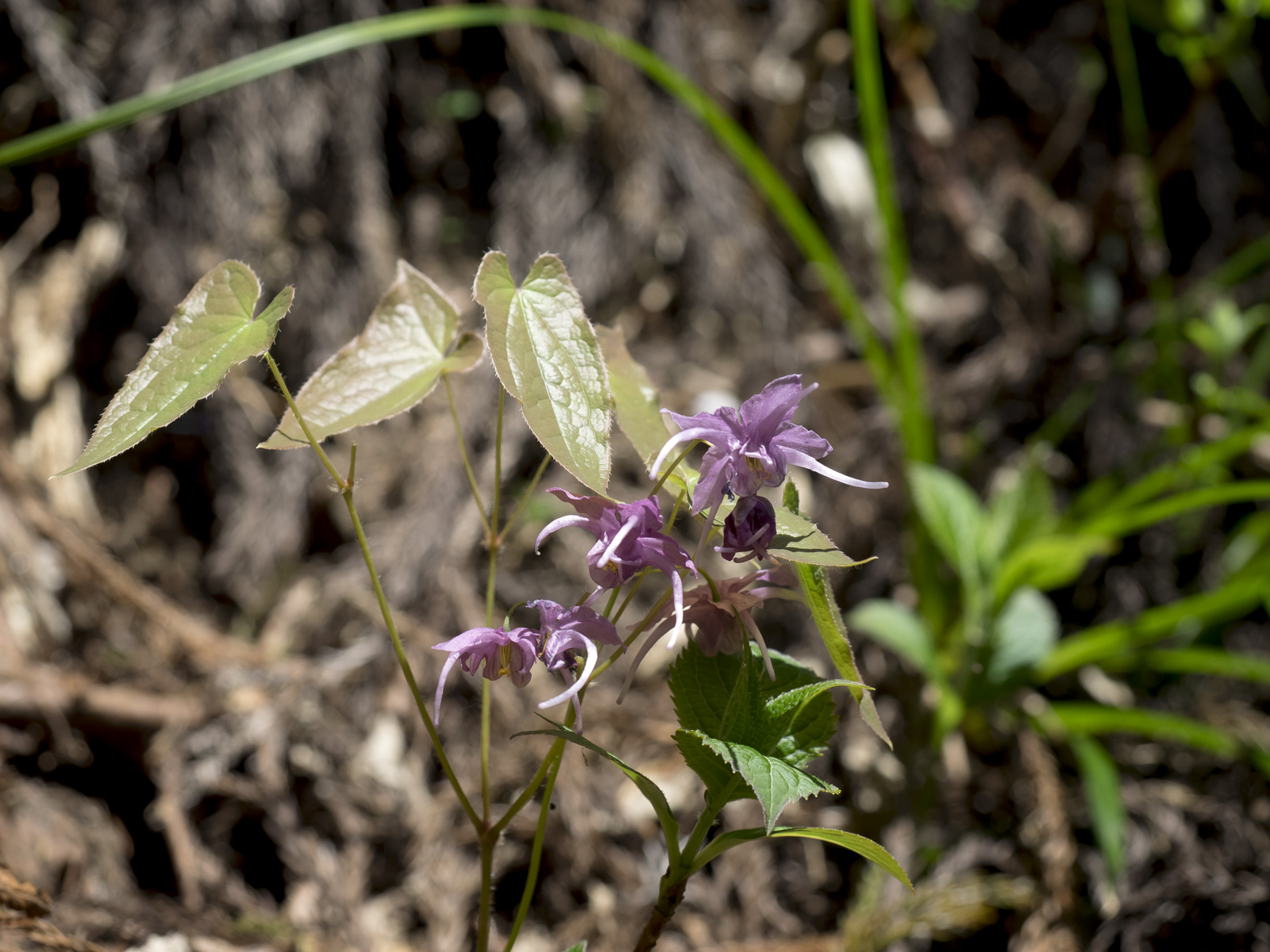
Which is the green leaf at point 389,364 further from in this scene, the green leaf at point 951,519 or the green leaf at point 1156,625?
the green leaf at point 1156,625

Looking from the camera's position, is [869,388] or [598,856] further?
[869,388]

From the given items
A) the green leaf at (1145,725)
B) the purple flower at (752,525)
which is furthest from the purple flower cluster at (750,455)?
the green leaf at (1145,725)

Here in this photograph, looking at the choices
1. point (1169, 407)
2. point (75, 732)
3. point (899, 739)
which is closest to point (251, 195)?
point (75, 732)

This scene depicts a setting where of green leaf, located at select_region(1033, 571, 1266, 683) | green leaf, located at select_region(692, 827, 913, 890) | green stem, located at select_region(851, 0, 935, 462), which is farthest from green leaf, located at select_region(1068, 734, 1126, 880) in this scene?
green leaf, located at select_region(692, 827, 913, 890)

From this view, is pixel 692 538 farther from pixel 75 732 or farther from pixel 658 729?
pixel 75 732

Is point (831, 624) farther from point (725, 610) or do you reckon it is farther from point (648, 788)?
point (648, 788)

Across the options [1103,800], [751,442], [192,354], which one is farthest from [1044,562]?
[192,354]
